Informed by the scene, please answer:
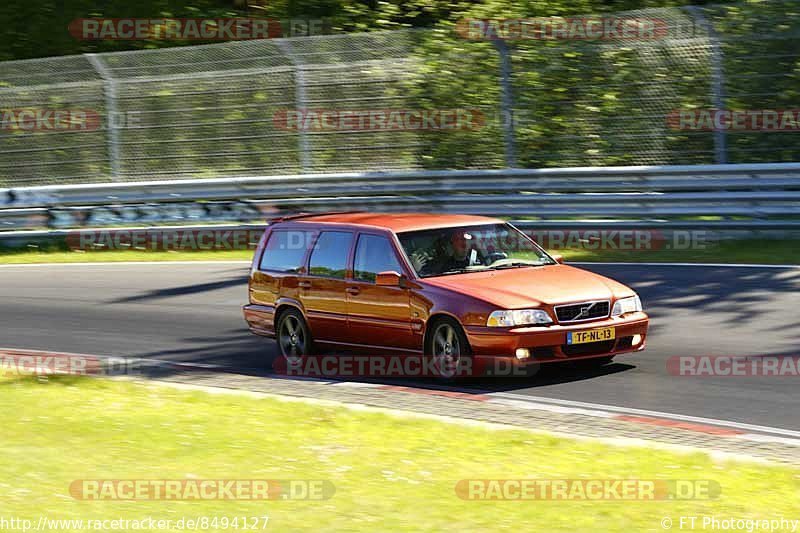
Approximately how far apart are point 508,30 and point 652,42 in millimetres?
3834

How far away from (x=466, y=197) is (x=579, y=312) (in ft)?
31.4

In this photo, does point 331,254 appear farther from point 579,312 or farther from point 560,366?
point 579,312

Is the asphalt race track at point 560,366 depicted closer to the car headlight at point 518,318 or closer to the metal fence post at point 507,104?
the car headlight at point 518,318

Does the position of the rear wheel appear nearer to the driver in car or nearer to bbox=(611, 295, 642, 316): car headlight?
the driver in car

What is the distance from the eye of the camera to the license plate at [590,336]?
10.7 meters

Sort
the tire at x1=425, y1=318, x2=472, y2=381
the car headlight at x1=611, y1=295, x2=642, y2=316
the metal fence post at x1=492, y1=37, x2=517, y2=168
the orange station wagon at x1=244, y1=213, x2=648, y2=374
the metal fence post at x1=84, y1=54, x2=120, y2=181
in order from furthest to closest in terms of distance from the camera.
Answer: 1. the metal fence post at x1=84, y1=54, x2=120, y2=181
2. the metal fence post at x1=492, y1=37, x2=517, y2=168
3. the car headlight at x1=611, y1=295, x2=642, y2=316
4. the tire at x1=425, y1=318, x2=472, y2=381
5. the orange station wagon at x1=244, y1=213, x2=648, y2=374

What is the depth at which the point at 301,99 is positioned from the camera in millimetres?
22641

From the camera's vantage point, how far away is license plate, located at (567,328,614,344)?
1072 cm

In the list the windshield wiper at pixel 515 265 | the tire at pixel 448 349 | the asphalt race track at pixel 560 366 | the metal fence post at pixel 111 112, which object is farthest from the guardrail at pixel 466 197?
the tire at pixel 448 349

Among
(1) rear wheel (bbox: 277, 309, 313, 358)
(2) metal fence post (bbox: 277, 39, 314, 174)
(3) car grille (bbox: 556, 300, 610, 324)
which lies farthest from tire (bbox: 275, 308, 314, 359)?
(2) metal fence post (bbox: 277, 39, 314, 174)

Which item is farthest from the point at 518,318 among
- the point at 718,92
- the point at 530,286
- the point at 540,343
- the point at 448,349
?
the point at 718,92

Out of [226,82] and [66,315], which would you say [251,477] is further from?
[226,82]

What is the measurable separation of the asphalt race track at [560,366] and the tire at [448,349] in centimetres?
19

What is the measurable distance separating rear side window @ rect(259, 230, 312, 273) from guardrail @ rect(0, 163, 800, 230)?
700cm
